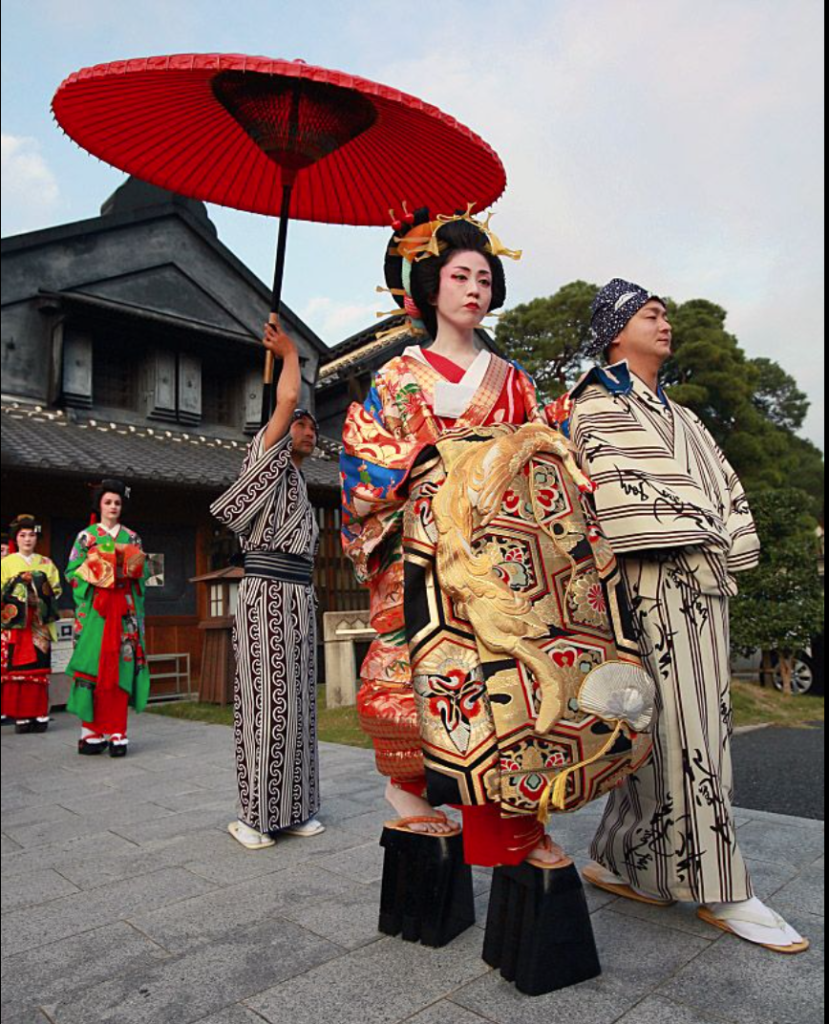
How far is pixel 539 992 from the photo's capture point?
203cm

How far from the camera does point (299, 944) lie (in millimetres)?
2441

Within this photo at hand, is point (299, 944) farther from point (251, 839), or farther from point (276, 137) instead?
point (276, 137)

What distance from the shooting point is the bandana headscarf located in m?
2.76

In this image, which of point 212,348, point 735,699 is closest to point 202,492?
point 212,348

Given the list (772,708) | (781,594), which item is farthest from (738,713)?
(781,594)

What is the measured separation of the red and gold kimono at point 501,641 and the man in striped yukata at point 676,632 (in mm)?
452

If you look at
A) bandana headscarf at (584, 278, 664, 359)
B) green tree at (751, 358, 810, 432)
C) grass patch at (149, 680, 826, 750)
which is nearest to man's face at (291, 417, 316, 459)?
bandana headscarf at (584, 278, 664, 359)

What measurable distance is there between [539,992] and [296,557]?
2.31m

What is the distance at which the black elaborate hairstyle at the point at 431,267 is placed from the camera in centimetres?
259

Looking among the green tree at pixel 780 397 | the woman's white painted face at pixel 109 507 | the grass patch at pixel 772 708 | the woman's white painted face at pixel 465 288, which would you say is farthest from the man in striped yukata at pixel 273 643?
the green tree at pixel 780 397

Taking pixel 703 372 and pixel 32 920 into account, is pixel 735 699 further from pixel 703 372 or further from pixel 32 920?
pixel 703 372

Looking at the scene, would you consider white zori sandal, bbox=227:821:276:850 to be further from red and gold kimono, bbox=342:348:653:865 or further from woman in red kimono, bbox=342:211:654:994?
red and gold kimono, bbox=342:348:653:865

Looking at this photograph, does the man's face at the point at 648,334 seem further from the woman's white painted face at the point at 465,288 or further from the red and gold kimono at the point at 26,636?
the red and gold kimono at the point at 26,636

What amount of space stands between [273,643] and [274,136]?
225cm
